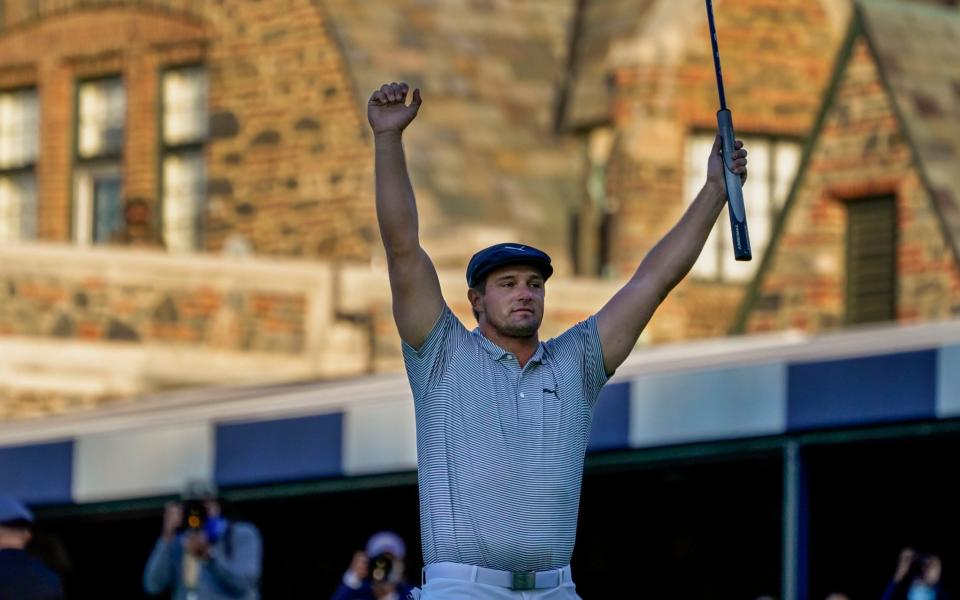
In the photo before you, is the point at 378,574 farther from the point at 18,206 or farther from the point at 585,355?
the point at 18,206

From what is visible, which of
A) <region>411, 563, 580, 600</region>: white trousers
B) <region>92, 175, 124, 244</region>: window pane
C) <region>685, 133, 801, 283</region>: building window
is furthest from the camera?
<region>92, 175, 124, 244</region>: window pane

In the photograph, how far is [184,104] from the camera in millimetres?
27953

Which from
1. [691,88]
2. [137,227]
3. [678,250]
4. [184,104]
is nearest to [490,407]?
[678,250]

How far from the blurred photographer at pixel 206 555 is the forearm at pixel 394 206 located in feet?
22.8

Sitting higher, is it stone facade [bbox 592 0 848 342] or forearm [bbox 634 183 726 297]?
stone facade [bbox 592 0 848 342]

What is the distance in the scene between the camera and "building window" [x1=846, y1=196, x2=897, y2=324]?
2195 centimetres

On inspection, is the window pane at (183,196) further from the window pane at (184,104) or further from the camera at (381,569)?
the camera at (381,569)

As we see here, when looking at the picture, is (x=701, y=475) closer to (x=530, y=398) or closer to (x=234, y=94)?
(x=234, y=94)

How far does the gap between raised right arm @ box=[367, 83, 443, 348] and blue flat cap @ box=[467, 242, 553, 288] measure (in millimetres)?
117

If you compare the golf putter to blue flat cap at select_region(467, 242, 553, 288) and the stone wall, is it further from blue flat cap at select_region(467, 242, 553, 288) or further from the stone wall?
the stone wall

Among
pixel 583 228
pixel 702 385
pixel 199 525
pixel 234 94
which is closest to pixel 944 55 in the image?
pixel 583 228

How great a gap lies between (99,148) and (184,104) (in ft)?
3.55

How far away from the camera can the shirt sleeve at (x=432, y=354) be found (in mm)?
6840

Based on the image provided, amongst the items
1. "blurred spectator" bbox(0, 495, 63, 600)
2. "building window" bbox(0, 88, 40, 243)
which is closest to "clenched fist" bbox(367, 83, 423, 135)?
"blurred spectator" bbox(0, 495, 63, 600)
